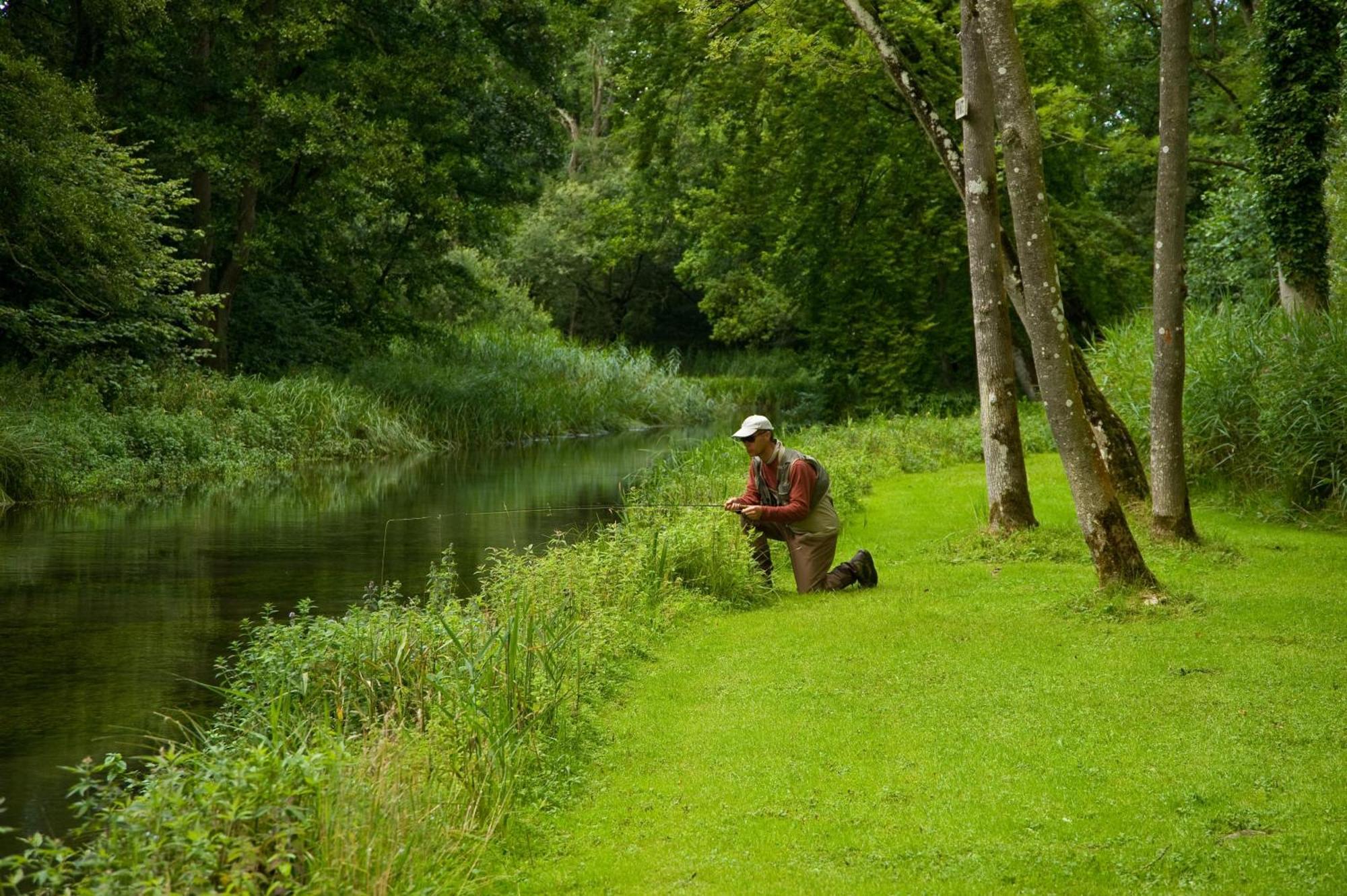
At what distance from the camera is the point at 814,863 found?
486cm

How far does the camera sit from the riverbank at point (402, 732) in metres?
4.21

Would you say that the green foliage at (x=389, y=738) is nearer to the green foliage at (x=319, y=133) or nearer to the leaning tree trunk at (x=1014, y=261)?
the leaning tree trunk at (x=1014, y=261)

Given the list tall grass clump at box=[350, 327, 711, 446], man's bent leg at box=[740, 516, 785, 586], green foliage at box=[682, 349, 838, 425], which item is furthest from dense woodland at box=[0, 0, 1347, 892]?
man's bent leg at box=[740, 516, 785, 586]

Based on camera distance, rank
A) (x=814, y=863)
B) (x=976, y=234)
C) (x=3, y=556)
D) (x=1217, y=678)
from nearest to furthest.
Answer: (x=814, y=863), (x=1217, y=678), (x=976, y=234), (x=3, y=556)

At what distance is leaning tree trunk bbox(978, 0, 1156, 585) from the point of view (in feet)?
29.1

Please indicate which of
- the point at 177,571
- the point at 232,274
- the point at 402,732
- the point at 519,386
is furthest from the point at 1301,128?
the point at 232,274

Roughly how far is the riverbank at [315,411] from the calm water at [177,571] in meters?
1.21

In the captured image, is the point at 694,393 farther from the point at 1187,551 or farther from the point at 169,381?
the point at 1187,551

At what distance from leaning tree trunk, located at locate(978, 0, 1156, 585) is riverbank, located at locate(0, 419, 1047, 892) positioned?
2788mm

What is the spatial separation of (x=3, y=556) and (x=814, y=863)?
1191 centimetres

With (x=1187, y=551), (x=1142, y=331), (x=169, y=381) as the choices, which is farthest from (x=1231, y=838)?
(x=169, y=381)

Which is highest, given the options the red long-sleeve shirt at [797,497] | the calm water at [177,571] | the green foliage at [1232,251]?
the green foliage at [1232,251]

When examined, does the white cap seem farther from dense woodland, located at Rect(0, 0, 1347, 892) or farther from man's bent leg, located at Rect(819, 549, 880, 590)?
man's bent leg, located at Rect(819, 549, 880, 590)

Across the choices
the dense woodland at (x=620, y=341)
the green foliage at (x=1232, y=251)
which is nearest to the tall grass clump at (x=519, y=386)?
the dense woodland at (x=620, y=341)
